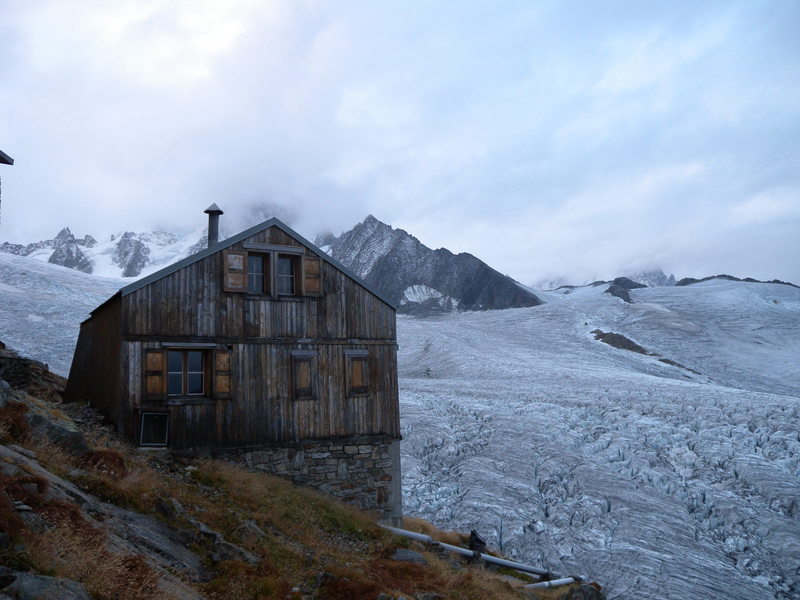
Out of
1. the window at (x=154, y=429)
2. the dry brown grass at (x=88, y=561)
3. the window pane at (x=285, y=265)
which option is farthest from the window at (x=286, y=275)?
the dry brown grass at (x=88, y=561)

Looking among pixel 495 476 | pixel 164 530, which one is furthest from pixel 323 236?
pixel 164 530

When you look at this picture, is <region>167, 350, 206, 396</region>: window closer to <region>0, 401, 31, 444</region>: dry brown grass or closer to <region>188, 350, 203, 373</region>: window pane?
<region>188, 350, 203, 373</region>: window pane

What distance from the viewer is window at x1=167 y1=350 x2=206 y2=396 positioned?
18016mm

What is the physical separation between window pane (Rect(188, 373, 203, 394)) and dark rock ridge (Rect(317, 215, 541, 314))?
84.0 metres

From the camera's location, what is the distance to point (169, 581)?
8695mm

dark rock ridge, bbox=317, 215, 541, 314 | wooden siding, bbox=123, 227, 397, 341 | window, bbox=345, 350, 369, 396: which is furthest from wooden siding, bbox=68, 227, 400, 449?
dark rock ridge, bbox=317, 215, 541, 314

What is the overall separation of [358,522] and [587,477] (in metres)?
12.2

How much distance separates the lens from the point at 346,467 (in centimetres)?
2009

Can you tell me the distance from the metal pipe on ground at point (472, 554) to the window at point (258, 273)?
26.2 ft

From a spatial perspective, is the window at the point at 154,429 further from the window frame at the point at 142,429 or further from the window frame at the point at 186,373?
the window frame at the point at 186,373

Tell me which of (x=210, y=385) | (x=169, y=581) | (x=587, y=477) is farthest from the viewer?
(x=587, y=477)

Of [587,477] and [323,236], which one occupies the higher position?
[323,236]

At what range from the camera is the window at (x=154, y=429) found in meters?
17.2

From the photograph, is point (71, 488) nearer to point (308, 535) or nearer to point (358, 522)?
point (308, 535)
